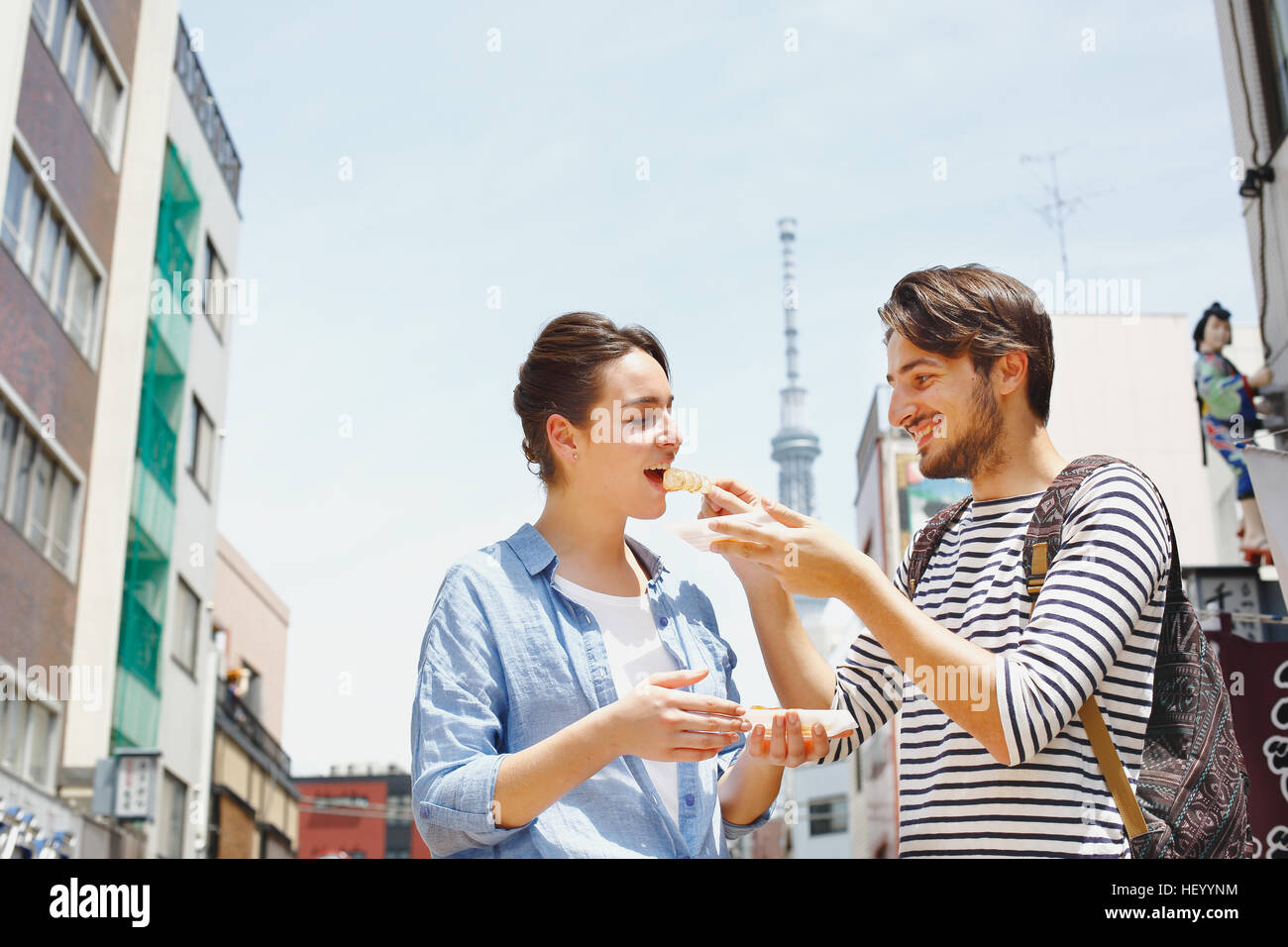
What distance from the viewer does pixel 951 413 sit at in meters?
2.99

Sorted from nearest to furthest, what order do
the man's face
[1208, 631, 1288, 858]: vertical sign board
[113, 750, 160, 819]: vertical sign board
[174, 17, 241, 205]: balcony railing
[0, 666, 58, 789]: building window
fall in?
the man's face
[1208, 631, 1288, 858]: vertical sign board
[0, 666, 58, 789]: building window
[113, 750, 160, 819]: vertical sign board
[174, 17, 241, 205]: balcony railing

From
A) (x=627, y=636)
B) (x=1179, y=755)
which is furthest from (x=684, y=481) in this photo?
(x=1179, y=755)

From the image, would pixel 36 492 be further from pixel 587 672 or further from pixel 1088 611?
pixel 1088 611

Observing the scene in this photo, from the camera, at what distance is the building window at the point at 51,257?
17719 millimetres

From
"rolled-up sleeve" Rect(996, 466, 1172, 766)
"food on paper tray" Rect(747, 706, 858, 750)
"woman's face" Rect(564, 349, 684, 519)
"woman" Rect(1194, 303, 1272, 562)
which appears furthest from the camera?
"woman" Rect(1194, 303, 1272, 562)

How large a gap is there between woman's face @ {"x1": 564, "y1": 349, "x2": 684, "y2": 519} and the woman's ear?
0.04ft

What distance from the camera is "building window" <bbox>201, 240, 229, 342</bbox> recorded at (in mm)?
27859

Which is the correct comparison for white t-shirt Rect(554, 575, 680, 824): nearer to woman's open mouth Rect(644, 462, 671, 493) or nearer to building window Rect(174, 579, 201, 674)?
woman's open mouth Rect(644, 462, 671, 493)

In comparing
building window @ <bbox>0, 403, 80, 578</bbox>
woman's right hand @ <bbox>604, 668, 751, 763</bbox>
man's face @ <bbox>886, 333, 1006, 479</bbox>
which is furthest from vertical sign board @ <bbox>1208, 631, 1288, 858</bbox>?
building window @ <bbox>0, 403, 80, 578</bbox>

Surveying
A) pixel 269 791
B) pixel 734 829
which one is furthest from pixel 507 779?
Result: pixel 269 791

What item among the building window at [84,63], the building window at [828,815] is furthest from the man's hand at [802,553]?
the building window at [828,815]
